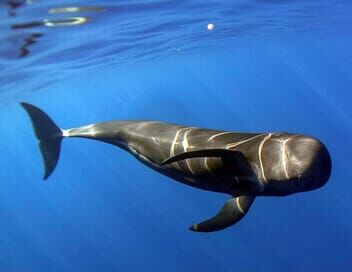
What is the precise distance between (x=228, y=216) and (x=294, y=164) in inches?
43.2

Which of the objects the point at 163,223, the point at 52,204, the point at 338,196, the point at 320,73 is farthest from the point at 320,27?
the point at 52,204

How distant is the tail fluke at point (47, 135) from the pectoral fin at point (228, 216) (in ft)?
21.8

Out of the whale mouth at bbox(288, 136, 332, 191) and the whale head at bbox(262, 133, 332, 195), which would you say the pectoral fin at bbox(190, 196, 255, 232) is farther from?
the whale mouth at bbox(288, 136, 332, 191)

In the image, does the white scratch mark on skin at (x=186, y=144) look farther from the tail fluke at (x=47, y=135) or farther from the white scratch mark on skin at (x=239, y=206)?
the tail fluke at (x=47, y=135)

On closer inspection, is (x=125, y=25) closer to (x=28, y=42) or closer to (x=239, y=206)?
(x=28, y=42)

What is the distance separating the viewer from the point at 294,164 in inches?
224

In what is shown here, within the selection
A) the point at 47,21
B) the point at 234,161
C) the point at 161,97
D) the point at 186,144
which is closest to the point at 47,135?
the point at 47,21

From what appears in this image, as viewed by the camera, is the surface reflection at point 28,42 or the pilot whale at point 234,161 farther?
the surface reflection at point 28,42

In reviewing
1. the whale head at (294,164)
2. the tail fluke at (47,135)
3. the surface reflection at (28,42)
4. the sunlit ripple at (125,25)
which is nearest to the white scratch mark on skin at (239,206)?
the whale head at (294,164)

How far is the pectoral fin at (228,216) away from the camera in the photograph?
604cm

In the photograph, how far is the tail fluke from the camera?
39.0ft

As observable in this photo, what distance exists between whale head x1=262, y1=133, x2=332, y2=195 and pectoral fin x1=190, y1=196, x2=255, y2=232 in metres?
0.36

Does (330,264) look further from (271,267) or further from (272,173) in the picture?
(272,173)

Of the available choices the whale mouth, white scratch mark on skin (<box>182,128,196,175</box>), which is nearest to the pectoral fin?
the whale mouth
